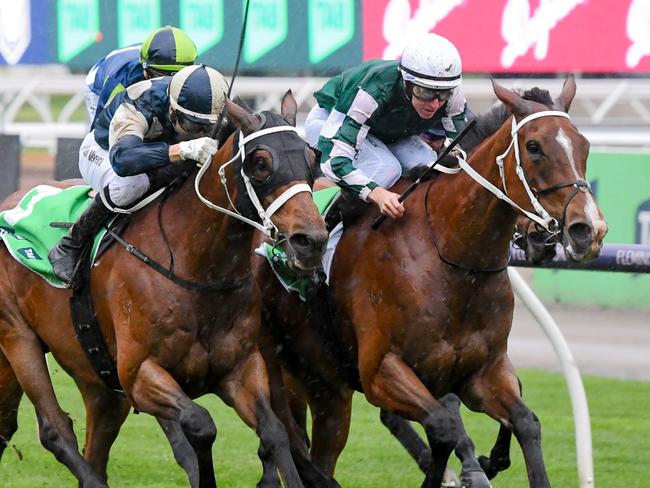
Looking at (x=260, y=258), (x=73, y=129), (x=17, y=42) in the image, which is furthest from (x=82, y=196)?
Answer: (x=73, y=129)

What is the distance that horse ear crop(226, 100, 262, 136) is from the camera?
504 centimetres

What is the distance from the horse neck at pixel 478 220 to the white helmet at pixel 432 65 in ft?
0.96

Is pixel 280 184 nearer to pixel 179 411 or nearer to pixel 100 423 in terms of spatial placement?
pixel 179 411

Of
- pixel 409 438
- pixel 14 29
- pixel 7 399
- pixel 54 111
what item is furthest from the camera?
pixel 54 111

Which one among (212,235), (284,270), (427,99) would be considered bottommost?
(284,270)

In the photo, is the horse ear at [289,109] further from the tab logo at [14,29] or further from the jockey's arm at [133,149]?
the tab logo at [14,29]

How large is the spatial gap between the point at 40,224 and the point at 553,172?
7.75ft

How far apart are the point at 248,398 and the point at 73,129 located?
11188 millimetres

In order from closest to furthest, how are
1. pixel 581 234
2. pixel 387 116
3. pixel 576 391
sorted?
pixel 581 234 → pixel 387 116 → pixel 576 391

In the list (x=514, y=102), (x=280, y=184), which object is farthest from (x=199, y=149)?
(x=514, y=102)

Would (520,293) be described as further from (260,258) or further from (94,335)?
(94,335)

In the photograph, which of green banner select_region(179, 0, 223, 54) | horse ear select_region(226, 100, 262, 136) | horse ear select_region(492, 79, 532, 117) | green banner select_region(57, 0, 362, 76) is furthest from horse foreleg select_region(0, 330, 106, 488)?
green banner select_region(179, 0, 223, 54)

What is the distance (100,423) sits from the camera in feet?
20.9

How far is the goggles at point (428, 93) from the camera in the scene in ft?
18.2
